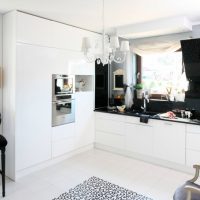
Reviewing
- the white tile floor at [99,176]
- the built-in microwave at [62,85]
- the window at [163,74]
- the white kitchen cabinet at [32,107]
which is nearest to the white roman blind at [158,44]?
the window at [163,74]

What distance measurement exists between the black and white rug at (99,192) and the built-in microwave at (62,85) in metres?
1.42

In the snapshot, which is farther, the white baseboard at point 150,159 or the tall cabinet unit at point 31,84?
the white baseboard at point 150,159

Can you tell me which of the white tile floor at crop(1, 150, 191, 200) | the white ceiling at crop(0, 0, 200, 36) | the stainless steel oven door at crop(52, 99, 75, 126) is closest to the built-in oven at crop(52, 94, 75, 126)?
the stainless steel oven door at crop(52, 99, 75, 126)

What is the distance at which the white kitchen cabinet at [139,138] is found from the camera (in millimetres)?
3658

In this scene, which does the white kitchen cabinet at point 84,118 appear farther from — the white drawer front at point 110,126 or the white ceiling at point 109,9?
the white ceiling at point 109,9

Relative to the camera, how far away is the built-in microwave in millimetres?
3508

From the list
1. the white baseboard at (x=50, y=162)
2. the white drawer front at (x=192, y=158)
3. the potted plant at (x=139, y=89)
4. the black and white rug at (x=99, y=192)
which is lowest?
the black and white rug at (x=99, y=192)

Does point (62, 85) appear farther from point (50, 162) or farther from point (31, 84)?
point (50, 162)

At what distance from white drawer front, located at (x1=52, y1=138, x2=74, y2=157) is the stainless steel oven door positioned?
32 centimetres

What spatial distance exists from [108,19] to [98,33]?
1.02 metres

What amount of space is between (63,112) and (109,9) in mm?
1761

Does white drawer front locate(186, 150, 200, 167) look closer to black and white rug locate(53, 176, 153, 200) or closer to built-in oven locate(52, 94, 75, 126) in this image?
black and white rug locate(53, 176, 153, 200)

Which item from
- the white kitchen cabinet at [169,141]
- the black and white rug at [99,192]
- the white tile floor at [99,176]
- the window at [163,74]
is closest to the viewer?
the black and white rug at [99,192]

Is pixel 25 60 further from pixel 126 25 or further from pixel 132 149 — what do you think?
pixel 132 149
